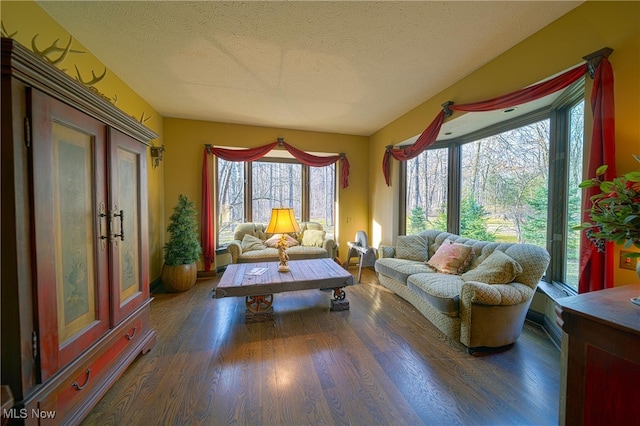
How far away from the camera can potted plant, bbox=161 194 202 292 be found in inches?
134

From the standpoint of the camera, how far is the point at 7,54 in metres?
0.96

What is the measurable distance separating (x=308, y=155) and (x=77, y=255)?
356 cm

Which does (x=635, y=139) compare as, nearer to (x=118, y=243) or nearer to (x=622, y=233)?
(x=622, y=233)

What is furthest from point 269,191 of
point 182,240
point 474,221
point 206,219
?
point 474,221

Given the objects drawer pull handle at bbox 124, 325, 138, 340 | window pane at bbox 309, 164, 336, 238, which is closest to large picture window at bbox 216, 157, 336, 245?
window pane at bbox 309, 164, 336, 238

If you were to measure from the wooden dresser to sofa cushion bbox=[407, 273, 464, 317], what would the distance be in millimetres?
928

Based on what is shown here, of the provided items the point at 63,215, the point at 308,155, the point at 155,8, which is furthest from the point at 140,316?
the point at 308,155

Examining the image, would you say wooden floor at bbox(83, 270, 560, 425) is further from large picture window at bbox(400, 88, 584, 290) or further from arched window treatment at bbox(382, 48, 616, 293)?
large picture window at bbox(400, 88, 584, 290)

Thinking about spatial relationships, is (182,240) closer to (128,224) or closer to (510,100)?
(128,224)

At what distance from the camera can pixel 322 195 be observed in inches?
200

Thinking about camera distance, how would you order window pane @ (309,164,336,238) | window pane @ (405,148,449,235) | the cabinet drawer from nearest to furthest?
the cabinet drawer → window pane @ (405,148,449,235) → window pane @ (309,164,336,238)

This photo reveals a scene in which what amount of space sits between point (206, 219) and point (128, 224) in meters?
2.34

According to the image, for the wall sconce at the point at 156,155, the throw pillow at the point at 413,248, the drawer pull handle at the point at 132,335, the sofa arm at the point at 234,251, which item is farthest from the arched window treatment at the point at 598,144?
the wall sconce at the point at 156,155

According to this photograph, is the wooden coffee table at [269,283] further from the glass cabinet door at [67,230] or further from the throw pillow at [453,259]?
the throw pillow at [453,259]
